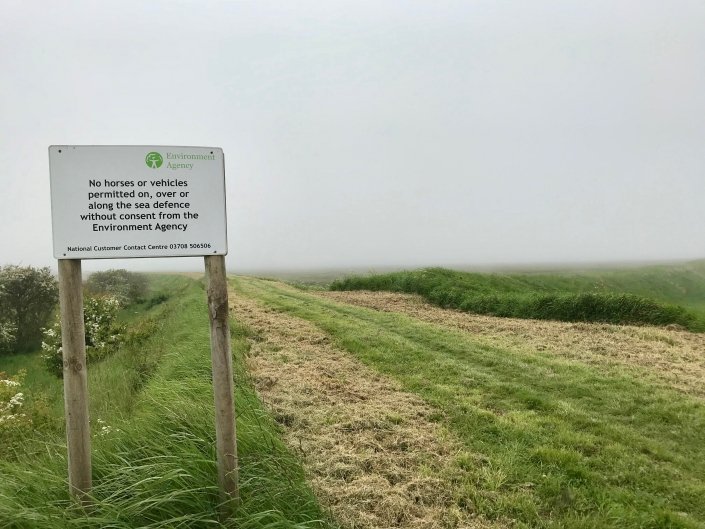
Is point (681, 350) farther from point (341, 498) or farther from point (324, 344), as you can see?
point (341, 498)

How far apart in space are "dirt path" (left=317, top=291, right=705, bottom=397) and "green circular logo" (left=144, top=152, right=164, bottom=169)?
338 inches

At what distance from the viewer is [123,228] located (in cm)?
361

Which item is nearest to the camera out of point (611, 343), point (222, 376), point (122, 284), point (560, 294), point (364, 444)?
point (222, 376)

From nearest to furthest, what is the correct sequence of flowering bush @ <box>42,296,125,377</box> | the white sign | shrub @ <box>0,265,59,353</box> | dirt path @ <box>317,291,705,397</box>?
the white sign, dirt path @ <box>317,291,705,397</box>, flowering bush @ <box>42,296,125,377</box>, shrub @ <box>0,265,59,353</box>

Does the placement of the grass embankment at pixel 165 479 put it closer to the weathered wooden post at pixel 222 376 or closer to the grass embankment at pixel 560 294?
the weathered wooden post at pixel 222 376

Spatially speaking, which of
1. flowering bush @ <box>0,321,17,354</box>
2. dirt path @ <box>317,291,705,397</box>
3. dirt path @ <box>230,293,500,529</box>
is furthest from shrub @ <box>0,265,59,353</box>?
dirt path @ <box>230,293,500,529</box>

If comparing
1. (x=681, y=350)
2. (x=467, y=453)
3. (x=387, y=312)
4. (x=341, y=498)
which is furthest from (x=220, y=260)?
(x=387, y=312)

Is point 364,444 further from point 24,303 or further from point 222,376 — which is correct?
point 24,303

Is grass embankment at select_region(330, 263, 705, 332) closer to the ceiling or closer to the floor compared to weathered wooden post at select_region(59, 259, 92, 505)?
closer to the floor

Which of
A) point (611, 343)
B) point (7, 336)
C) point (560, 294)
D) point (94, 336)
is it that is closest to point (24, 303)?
point (7, 336)

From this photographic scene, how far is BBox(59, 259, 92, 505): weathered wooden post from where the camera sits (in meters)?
3.58

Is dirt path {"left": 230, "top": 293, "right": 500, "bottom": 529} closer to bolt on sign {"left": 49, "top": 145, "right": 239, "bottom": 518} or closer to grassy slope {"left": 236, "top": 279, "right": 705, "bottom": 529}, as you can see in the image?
grassy slope {"left": 236, "top": 279, "right": 705, "bottom": 529}

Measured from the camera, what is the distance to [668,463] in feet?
17.0

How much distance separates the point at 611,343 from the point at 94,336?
18.7 metres
